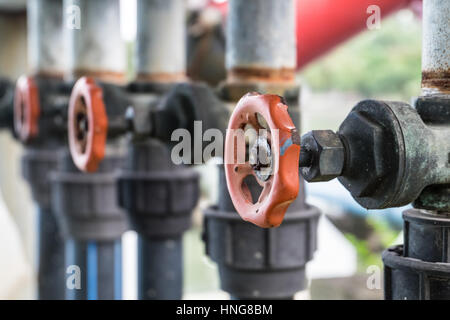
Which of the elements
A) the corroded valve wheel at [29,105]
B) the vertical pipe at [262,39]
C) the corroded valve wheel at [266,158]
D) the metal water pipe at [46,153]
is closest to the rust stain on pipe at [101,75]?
the corroded valve wheel at [29,105]

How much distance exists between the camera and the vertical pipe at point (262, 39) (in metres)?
0.84

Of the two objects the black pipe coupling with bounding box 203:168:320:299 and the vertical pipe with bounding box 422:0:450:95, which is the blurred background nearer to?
the black pipe coupling with bounding box 203:168:320:299

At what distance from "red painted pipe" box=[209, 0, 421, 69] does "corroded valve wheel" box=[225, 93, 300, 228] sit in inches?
42.1

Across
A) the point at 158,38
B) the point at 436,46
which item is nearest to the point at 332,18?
the point at 158,38

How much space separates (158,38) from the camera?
126 centimetres

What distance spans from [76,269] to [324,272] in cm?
156

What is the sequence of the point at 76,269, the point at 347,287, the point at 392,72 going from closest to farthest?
the point at 76,269 → the point at 347,287 → the point at 392,72

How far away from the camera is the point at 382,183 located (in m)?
0.52

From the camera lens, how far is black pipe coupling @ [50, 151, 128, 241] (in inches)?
57.9

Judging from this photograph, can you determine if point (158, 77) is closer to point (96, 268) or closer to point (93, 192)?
point (93, 192)

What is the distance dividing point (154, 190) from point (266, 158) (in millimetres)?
777
